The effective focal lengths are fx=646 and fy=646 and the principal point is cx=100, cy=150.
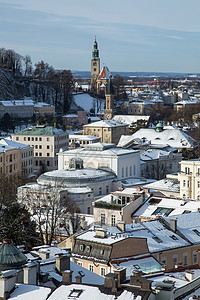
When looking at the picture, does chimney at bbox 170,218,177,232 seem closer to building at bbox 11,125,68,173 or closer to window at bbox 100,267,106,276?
window at bbox 100,267,106,276

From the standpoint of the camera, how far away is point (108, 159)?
2333 inches

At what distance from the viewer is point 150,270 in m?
25.5

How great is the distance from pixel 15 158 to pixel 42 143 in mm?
13064

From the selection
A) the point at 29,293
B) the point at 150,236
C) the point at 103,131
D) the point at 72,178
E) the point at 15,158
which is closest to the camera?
the point at 29,293

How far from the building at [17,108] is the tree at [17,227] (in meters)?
80.2

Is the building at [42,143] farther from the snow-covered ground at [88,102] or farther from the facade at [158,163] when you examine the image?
the snow-covered ground at [88,102]

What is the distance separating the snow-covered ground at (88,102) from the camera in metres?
154

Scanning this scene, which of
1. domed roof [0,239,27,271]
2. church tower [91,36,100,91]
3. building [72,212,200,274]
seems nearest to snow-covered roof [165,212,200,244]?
building [72,212,200,274]

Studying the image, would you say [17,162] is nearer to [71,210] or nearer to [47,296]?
[71,210]

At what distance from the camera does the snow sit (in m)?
17.1

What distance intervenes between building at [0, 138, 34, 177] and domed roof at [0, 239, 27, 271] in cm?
4669

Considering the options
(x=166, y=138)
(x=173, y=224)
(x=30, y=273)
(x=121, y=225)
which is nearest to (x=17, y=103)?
(x=166, y=138)

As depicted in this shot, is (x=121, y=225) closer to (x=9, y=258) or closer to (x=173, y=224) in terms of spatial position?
(x=173, y=224)

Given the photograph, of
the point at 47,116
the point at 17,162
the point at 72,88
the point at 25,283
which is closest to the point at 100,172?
the point at 17,162
